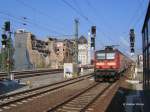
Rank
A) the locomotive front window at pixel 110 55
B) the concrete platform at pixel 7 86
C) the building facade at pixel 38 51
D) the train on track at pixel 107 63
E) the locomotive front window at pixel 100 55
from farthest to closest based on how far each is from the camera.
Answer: the building facade at pixel 38 51 → the locomotive front window at pixel 100 55 → the locomotive front window at pixel 110 55 → the train on track at pixel 107 63 → the concrete platform at pixel 7 86

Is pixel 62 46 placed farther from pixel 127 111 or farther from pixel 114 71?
pixel 127 111

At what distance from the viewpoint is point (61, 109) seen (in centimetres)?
1808

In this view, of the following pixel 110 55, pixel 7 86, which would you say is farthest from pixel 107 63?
pixel 7 86

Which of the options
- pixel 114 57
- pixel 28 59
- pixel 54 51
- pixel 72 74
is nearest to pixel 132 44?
pixel 114 57

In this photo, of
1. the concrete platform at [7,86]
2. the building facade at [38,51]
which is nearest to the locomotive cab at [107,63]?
the concrete platform at [7,86]

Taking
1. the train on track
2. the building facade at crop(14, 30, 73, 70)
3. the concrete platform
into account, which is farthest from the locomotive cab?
the building facade at crop(14, 30, 73, 70)

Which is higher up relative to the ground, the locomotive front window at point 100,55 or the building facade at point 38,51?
the building facade at point 38,51

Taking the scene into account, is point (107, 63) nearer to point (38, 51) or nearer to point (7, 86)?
point (7, 86)

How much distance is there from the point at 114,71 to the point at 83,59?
359 feet

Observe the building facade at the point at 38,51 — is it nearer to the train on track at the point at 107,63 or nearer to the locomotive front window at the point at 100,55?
the locomotive front window at the point at 100,55

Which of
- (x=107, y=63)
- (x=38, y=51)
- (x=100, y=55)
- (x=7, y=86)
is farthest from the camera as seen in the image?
(x=38, y=51)

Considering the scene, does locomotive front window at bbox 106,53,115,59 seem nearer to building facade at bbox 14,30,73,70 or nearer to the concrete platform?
the concrete platform

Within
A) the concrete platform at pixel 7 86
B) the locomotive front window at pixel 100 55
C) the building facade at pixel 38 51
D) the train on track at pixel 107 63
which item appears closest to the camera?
the concrete platform at pixel 7 86

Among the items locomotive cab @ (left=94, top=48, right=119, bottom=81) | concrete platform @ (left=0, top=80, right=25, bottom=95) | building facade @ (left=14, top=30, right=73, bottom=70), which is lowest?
concrete platform @ (left=0, top=80, right=25, bottom=95)
